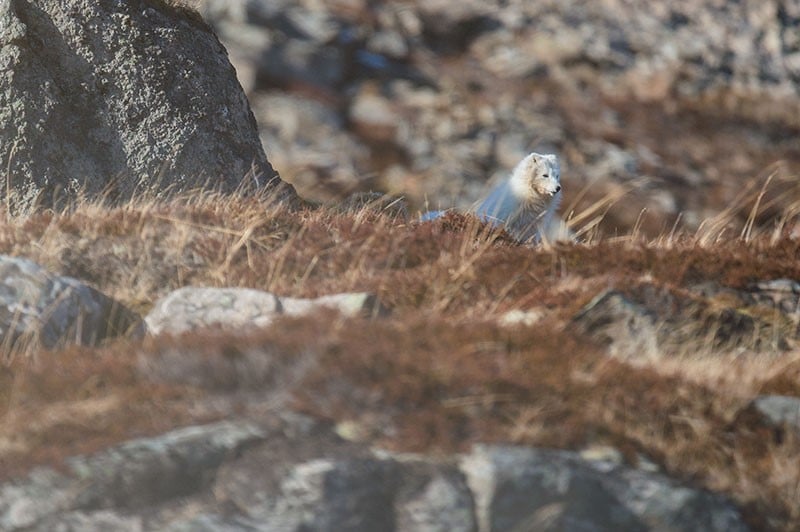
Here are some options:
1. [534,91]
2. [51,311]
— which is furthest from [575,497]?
[534,91]

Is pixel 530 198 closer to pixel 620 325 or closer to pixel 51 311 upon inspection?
pixel 620 325

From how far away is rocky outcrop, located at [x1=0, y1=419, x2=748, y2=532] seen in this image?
661 cm

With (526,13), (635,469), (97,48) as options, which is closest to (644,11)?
(526,13)

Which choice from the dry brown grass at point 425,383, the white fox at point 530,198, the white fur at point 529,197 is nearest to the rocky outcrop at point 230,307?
the dry brown grass at point 425,383

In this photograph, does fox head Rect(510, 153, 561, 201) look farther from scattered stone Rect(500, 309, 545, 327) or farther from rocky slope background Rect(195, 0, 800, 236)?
rocky slope background Rect(195, 0, 800, 236)

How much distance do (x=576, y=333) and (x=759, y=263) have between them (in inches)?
121

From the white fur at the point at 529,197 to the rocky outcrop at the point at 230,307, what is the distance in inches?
241

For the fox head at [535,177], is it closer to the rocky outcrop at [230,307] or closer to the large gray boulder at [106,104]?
the large gray boulder at [106,104]

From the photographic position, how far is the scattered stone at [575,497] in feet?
22.2

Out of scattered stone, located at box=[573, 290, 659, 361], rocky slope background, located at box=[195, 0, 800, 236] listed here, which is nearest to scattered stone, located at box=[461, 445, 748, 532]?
scattered stone, located at box=[573, 290, 659, 361]

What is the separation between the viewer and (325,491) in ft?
21.9

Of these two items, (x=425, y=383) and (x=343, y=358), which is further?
(x=343, y=358)

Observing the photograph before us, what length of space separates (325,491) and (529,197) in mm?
9163

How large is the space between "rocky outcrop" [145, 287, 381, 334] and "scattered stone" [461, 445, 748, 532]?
2.29 m
